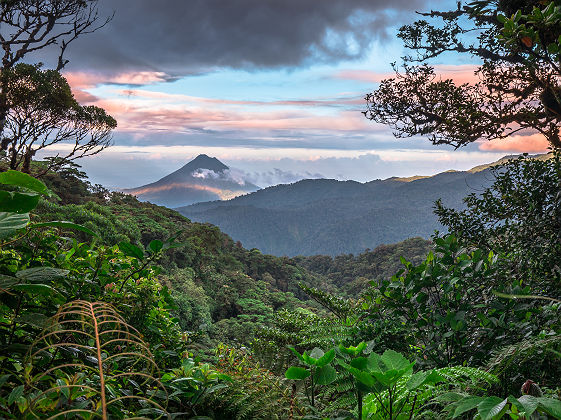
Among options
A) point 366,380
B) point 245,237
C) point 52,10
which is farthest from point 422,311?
point 245,237

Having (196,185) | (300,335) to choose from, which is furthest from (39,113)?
(196,185)

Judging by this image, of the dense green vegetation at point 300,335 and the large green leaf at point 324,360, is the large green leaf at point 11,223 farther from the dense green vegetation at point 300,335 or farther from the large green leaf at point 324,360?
the large green leaf at point 324,360

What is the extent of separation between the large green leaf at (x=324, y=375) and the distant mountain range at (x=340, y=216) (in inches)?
3508

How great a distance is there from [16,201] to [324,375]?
0.72m

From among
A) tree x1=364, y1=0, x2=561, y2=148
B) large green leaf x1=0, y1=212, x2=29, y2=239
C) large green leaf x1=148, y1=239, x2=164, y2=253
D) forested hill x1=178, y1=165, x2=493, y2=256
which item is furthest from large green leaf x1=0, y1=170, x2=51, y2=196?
forested hill x1=178, y1=165, x2=493, y2=256

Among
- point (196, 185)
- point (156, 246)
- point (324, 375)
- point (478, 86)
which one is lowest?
point (324, 375)

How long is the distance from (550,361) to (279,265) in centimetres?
2602

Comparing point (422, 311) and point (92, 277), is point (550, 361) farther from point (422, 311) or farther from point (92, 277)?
point (92, 277)

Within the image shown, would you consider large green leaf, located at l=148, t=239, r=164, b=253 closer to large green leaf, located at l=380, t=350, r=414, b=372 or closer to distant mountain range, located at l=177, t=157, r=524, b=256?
large green leaf, located at l=380, t=350, r=414, b=372

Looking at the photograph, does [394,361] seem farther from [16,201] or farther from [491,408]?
[16,201]

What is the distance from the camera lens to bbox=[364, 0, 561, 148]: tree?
3545 mm

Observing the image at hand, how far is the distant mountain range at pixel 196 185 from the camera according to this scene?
134 m

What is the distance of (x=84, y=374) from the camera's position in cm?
73

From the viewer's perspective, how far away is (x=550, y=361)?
1.53 metres
